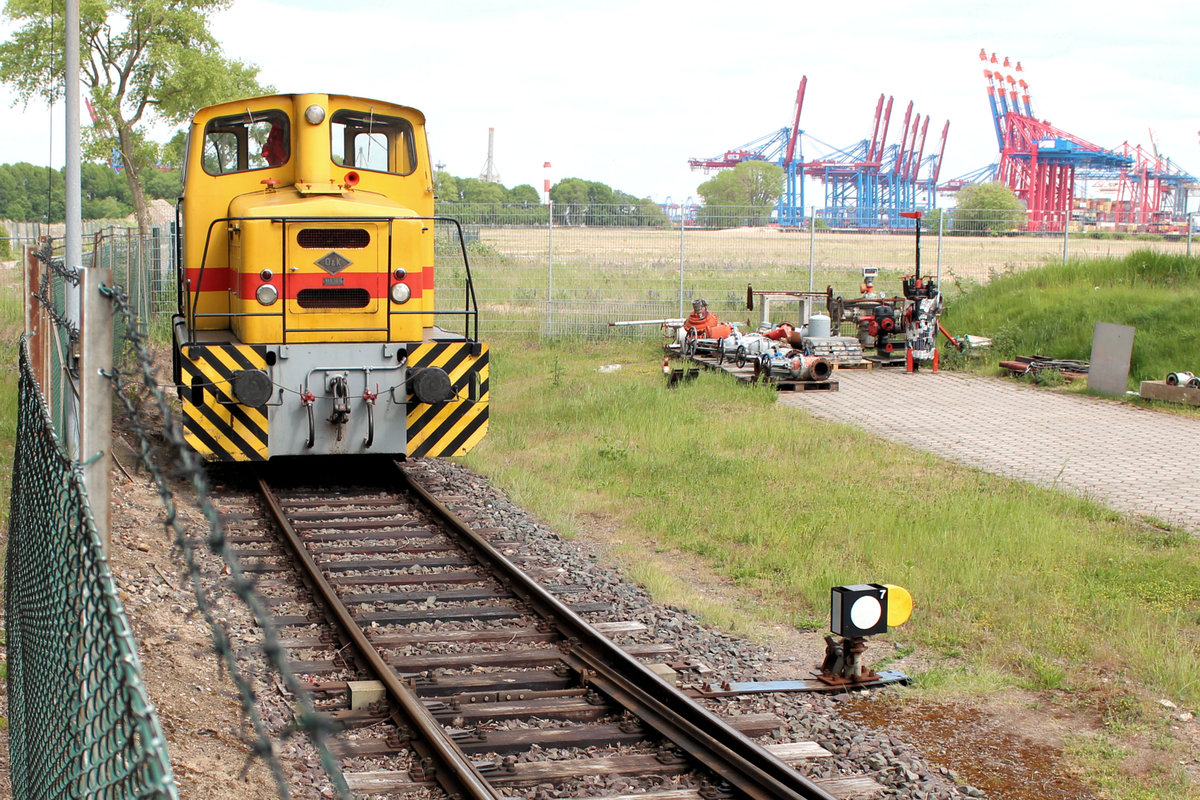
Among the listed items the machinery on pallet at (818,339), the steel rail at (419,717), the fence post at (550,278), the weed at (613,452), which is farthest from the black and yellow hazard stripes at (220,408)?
the fence post at (550,278)

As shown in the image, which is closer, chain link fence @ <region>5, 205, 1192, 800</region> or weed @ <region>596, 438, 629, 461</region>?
chain link fence @ <region>5, 205, 1192, 800</region>

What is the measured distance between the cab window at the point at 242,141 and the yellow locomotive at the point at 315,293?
0.04ft

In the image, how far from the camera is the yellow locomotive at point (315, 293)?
391 inches

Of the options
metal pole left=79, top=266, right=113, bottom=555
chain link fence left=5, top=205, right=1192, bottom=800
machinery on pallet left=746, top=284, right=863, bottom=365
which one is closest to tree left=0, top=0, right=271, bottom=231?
chain link fence left=5, top=205, right=1192, bottom=800

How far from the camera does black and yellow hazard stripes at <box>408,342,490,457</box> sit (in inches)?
410

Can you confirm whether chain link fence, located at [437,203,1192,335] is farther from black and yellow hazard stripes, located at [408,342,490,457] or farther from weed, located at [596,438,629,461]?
black and yellow hazard stripes, located at [408,342,490,457]

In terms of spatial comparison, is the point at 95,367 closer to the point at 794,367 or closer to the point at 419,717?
the point at 419,717

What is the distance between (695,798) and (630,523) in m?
4.95

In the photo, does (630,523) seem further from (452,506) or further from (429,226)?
(429,226)

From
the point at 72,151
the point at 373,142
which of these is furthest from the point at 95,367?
the point at 72,151

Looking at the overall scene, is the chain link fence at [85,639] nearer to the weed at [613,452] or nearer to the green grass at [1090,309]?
the weed at [613,452]

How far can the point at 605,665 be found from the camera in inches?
238

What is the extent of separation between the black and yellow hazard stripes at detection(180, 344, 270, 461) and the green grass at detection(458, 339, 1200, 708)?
2.36 metres

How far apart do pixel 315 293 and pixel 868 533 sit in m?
5.18
